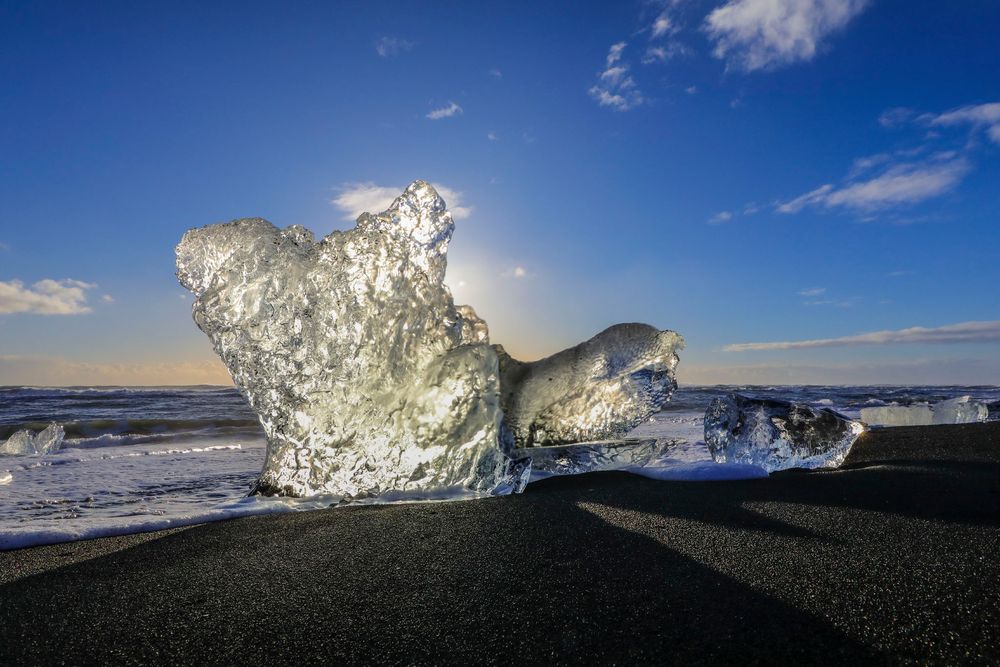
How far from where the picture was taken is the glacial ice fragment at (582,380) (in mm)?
4242

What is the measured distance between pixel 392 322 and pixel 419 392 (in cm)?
41

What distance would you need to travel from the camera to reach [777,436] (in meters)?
4.05

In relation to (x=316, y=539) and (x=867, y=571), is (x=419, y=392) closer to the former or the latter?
(x=316, y=539)

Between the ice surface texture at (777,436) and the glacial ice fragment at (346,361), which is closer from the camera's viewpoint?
the glacial ice fragment at (346,361)

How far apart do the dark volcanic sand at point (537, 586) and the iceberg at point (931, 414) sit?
21.2 ft

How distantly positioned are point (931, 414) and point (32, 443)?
36.9ft

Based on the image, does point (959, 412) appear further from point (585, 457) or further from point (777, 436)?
point (585, 457)

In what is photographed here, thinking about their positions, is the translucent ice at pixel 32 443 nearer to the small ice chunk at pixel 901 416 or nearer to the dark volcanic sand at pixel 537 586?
the dark volcanic sand at pixel 537 586

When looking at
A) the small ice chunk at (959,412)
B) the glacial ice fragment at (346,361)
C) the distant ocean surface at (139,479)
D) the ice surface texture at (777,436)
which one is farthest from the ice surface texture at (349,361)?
the small ice chunk at (959,412)

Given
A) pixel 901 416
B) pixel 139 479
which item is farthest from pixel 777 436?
pixel 901 416

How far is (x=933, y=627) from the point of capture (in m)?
1.18

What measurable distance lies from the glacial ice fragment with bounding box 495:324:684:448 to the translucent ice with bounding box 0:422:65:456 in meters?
5.04

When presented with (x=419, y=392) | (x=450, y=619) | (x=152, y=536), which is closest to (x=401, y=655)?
(x=450, y=619)

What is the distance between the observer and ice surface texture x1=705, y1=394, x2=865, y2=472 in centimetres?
400
